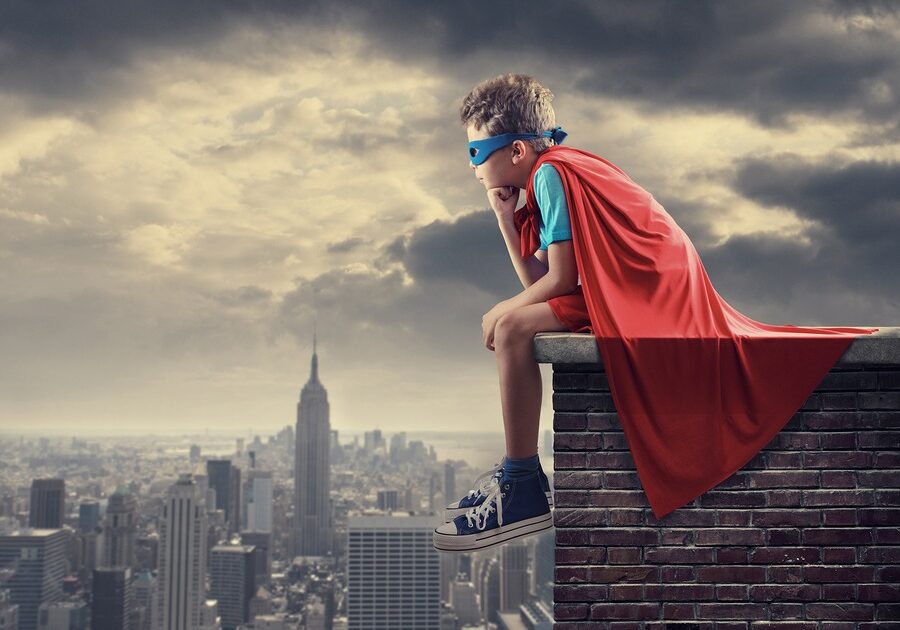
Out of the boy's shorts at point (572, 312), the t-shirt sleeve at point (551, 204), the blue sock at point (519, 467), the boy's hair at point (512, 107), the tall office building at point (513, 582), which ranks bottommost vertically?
the tall office building at point (513, 582)

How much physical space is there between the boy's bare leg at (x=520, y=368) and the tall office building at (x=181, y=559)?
299 feet

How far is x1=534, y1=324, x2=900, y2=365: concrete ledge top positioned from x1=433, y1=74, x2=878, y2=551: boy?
5cm

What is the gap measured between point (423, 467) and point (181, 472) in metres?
29.4

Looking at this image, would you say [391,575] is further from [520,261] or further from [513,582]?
[520,261]

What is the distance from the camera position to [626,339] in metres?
3.92

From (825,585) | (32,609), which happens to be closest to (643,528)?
(825,585)

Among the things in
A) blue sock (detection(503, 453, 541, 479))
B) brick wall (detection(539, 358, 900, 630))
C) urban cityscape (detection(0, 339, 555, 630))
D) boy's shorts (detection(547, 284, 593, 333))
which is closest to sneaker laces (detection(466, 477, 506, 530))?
blue sock (detection(503, 453, 541, 479))

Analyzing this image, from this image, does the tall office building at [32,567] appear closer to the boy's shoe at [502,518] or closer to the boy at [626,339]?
the boy's shoe at [502,518]

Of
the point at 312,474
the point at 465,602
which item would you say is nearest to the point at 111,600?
the point at 465,602

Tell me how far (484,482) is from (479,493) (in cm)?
6

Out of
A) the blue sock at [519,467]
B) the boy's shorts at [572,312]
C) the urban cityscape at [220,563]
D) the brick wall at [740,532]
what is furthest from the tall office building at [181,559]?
the boy's shorts at [572,312]

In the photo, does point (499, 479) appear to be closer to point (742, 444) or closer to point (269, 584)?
→ point (742, 444)

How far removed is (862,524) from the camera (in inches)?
155

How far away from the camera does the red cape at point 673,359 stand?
390cm
